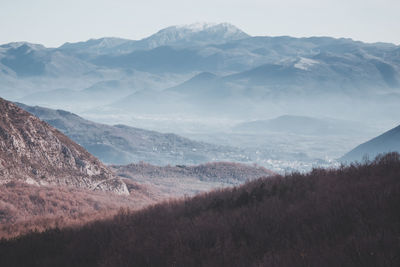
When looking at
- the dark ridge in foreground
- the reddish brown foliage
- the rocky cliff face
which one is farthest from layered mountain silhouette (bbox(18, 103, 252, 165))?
the dark ridge in foreground

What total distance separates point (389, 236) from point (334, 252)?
77 centimetres

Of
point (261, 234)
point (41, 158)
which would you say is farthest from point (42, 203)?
point (261, 234)

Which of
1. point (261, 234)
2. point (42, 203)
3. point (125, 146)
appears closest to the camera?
→ point (261, 234)

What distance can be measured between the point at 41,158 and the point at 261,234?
59.1 ft

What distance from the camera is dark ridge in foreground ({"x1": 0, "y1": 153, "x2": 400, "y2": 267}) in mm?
5922

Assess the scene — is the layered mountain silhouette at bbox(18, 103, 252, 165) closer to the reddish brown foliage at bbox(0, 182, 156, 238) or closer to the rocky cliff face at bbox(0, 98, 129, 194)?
the rocky cliff face at bbox(0, 98, 129, 194)

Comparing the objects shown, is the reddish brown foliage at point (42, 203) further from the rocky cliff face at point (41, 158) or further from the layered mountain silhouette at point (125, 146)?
the layered mountain silhouette at point (125, 146)

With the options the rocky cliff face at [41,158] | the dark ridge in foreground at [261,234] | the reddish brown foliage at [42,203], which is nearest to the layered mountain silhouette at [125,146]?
the rocky cliff face at [41,158]

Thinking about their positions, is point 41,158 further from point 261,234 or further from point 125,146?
point 125,146

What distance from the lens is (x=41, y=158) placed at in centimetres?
2255

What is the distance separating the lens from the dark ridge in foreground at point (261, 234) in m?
5.92

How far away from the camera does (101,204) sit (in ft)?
64.1

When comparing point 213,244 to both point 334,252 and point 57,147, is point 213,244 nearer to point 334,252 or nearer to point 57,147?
point 334,252

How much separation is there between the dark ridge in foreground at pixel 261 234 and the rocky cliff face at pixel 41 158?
1200 cm
